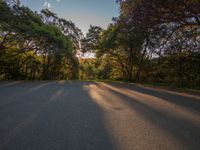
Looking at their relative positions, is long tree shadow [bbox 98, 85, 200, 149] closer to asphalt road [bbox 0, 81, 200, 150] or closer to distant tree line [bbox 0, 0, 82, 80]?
asphalt road [bbox 0, 81, 200, 150]

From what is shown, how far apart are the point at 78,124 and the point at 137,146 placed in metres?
1.45

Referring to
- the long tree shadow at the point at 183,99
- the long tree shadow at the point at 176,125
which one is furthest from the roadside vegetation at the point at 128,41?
the long tree shadow at the point at 176,125

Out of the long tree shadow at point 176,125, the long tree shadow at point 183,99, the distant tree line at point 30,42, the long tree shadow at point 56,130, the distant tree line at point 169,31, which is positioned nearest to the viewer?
the long tree shadow at point 56,130

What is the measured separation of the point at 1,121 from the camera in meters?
4.01

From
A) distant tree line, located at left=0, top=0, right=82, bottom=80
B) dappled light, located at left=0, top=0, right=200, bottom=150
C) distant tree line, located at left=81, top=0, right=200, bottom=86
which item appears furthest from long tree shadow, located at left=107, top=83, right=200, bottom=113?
distant tree line, located at left=0, top=0, right=82, bottom=80

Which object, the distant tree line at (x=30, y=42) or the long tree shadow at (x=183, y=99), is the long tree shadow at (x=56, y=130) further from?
the distant tree line at (x=30, y=42)

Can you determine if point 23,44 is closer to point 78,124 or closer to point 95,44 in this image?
point 95,44

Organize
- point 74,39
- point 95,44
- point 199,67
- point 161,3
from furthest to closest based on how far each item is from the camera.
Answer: point 74,39 < point 95,44 < point 199,67 < point 161,3

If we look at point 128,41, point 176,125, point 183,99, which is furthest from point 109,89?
point 128,41

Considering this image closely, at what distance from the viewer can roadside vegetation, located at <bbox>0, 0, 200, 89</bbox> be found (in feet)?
37.7

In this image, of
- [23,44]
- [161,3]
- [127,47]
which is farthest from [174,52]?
[23,44]

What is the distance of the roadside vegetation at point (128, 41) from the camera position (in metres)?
11.5

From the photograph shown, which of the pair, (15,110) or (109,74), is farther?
(109,74)

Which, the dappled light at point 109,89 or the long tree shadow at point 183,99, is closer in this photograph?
the dappled light at point 109,89
